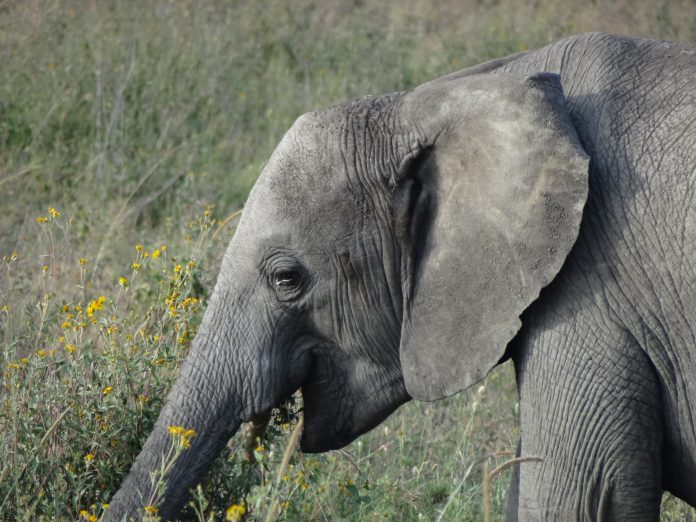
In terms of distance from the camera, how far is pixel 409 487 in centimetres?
528

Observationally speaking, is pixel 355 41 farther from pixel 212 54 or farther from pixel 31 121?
pixel 31 121

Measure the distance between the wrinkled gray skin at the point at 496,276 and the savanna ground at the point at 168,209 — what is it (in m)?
0.31

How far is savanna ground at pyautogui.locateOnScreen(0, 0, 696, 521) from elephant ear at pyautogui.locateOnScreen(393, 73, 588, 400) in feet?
1.53

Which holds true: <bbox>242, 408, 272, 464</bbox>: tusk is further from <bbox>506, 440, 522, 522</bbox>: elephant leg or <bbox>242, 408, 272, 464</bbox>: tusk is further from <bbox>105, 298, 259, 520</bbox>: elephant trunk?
<bbox>506, 440, 522, 522</bbox>: elephant leg

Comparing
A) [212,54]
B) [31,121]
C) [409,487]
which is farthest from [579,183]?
[212,54]

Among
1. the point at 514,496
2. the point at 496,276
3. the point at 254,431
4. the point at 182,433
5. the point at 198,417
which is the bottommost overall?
the point at 514,496

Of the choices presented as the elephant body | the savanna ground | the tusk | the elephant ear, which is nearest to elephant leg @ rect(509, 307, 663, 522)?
the elephant body

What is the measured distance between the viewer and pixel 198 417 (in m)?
3.75

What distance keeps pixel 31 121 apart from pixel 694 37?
17.7 feet

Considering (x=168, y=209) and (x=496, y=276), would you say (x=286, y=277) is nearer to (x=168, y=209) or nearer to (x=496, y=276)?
(x=496, y=276)

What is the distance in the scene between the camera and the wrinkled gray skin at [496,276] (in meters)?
3.39

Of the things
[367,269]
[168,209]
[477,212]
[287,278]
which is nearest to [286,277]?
[287,278]

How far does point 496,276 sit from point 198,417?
1.03 m

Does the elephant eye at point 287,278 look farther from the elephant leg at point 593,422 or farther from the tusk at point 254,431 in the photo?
the elephant leg at point 593,422
